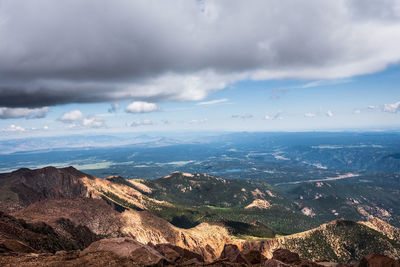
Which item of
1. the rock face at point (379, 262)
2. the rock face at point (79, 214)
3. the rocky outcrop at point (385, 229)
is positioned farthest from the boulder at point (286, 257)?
the rocky outcrop at point (385, 229)

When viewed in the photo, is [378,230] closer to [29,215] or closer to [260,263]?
[260,263]

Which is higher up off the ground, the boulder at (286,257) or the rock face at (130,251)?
the rock face at (130,251)

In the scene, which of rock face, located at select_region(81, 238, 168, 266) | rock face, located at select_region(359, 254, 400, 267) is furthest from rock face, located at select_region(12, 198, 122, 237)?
rock face, located at select_region(359, 254, 400, 267)

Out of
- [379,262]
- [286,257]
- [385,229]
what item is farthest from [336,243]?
[379,262]

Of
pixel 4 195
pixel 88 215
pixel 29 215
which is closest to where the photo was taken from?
pixel 29 215

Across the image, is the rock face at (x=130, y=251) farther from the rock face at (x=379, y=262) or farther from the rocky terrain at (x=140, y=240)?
the rock face at (x=379, y=262)

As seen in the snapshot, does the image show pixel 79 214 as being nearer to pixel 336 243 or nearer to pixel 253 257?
pixel 253 257

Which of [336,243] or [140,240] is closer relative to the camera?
[140,240]

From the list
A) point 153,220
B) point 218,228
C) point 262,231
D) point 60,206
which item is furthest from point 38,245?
point 262,231

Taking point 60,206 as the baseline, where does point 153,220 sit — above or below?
below

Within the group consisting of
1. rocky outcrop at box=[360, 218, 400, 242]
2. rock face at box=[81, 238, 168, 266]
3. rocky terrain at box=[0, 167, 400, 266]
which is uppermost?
rock face at box=[81, 238, 168, 266]

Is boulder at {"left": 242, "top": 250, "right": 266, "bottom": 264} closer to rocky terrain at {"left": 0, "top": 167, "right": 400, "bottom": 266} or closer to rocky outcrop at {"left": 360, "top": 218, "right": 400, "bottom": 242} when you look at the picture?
rocky terrain at {"left": 0, "top": 167, "right": 400, "bottom": 266}
